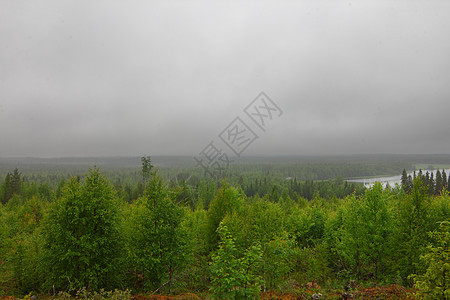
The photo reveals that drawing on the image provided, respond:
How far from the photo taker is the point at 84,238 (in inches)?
519

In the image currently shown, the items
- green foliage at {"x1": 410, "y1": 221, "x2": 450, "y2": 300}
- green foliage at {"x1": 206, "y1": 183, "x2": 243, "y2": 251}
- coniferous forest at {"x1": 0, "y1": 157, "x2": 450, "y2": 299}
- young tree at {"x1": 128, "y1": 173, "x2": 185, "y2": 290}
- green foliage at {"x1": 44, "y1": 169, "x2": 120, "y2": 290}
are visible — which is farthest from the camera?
green foliage at {"x1": 206, "y1": 183, "x2": 243, "y2": 251}

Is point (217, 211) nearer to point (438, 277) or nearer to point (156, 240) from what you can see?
point (156, 240)

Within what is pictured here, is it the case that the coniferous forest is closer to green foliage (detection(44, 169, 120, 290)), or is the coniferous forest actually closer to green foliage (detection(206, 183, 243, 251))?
green foliage (detection(44, 169, 120, 290))

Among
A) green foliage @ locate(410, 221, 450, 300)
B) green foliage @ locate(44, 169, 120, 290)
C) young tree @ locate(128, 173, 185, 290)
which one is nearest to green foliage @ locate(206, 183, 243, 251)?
young tree @ locate(128, 173, 185, 290)

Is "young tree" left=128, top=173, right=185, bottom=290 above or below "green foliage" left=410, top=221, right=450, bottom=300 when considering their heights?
below

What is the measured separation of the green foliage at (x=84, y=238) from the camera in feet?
42.8

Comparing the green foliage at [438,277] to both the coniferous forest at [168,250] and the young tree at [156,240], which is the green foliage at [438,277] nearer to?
the coniferous forest at [168,250]

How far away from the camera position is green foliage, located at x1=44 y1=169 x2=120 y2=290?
13039 mm

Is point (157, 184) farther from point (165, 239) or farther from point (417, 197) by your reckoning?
point (417, 197)

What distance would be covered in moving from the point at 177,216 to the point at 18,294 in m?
12.4

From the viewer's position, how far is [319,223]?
3600 cm

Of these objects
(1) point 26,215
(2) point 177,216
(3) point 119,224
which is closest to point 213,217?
(2) point 177,216

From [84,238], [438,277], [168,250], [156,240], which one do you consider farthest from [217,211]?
[438,277]

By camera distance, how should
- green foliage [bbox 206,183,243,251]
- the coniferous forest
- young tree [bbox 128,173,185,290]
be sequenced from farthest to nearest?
green foliage [bbox 206,183,243,251] → young tree [bbox 128,173,185,290] → the coniferous forest
